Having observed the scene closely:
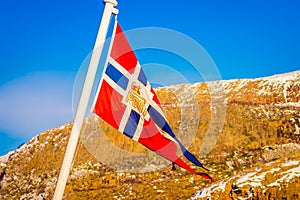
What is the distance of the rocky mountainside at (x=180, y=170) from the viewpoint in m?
11.6

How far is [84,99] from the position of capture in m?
5.16

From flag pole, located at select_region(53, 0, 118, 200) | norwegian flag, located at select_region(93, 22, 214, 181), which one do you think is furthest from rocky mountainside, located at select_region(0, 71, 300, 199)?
flag pole, located at select_region(53, 0, 118, 200)

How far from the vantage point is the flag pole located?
16.5ft

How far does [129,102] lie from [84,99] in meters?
1.25

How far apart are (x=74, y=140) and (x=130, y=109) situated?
4.64ft

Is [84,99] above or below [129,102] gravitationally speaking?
below

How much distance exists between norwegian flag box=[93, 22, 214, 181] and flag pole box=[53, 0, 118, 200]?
1.66ft

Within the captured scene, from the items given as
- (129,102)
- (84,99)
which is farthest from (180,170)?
(84,99)

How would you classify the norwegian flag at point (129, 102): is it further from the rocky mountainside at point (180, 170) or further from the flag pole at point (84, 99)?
the rocky mountainside at point (180, 170)

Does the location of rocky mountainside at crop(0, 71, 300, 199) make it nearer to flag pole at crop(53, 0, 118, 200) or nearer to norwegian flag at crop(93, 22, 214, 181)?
norwegian flag at crop(93, 22, 214, 181)

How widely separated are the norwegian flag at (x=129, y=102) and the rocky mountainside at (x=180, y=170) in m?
5.04

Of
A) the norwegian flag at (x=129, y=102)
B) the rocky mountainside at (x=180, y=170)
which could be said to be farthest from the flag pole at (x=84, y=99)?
the rocky mountainside at (x=180, y=170)

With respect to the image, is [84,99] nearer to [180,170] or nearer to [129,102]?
[129,102]

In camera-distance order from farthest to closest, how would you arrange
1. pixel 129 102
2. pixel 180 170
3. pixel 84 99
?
pixel 180 170 < pixel 129 102 < pixel 84 99
